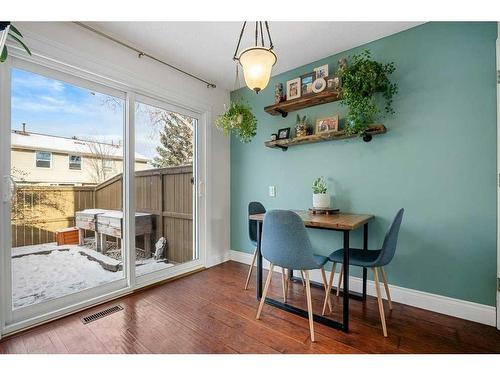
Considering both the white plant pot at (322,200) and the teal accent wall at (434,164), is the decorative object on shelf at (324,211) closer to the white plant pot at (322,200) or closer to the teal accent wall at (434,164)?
the white plant pot at (322,200)

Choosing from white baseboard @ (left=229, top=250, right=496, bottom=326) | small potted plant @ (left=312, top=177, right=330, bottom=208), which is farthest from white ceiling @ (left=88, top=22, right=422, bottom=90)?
white baseboard @ (left=229, top=250, right=496, bottom=326)

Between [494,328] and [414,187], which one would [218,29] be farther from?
[494,328]

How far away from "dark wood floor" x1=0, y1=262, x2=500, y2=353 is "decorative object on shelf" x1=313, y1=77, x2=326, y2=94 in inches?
86.8

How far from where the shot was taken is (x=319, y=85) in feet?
8.29

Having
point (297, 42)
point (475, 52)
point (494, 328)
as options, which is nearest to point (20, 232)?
point (297, 42)

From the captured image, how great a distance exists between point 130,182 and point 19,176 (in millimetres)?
830

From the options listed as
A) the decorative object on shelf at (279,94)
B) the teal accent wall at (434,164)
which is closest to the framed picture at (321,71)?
the teal accent wall at (434,164)

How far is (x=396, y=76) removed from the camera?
7.14 feet

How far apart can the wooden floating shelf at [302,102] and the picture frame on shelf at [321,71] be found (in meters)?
0.24

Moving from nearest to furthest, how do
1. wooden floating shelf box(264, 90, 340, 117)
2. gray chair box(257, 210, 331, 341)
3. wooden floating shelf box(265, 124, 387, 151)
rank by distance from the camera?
gray chair box(257, 210, 331, 341) → wooden floating shelf box(265, 124, 387, 151) → wooden floating shelf box(264, 90, 340, 117)

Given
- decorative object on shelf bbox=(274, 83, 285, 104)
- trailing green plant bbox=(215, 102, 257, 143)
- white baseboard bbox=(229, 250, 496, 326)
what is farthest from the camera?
decorative object on shelf bbox=(274, 83, 285, 104)

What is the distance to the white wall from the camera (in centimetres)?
188

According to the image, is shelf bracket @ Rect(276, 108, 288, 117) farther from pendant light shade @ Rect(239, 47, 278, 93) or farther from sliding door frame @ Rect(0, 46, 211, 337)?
pendant light shade @ Rect(239, 47, 278, 93)

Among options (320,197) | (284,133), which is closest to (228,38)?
(284,133)
